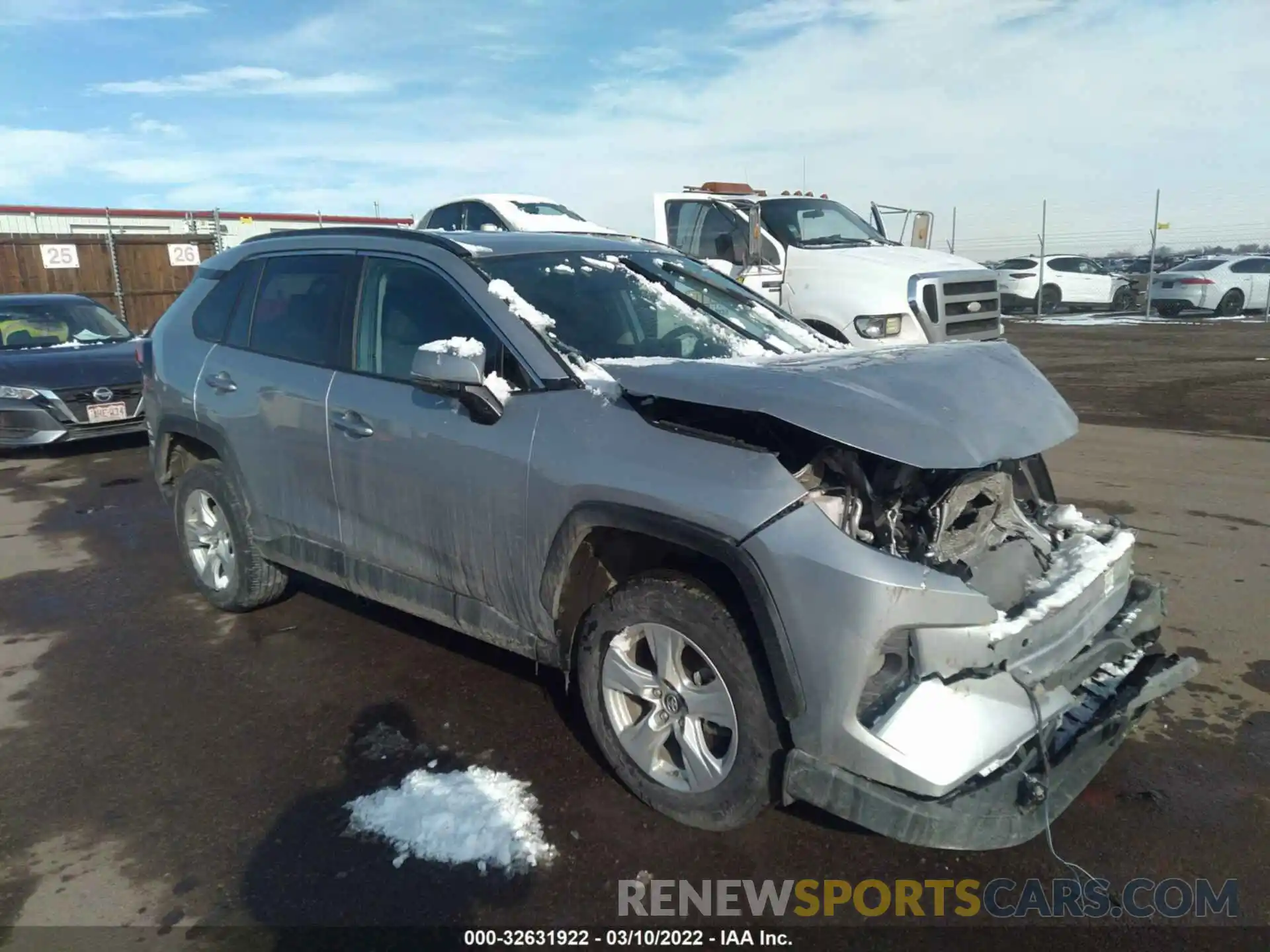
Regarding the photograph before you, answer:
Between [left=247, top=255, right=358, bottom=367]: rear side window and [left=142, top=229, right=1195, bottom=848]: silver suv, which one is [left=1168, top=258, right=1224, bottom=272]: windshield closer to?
[left=142, top=229, right=1195, bottom=848]: silver suv

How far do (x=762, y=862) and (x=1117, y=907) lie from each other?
1012 mm

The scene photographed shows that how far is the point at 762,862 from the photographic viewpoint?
300 centimetres

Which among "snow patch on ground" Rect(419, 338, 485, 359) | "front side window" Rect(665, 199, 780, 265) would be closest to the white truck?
"front side window" Rect(665, 199, 780, 265)

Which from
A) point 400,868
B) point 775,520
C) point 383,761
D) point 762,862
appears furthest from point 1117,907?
point 383,761

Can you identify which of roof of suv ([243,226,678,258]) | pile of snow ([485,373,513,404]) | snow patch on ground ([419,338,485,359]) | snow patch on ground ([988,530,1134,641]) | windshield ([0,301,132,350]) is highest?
roof of suv ([243,226,678,258])

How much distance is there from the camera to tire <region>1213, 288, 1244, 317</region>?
2389 centimetres

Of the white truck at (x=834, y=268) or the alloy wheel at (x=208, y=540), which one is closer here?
the alloy wheel at (x=208, y=540)

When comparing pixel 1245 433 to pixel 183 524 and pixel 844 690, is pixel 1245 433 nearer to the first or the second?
pixel 844 690

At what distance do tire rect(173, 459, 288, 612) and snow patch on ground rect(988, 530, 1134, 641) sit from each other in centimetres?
356

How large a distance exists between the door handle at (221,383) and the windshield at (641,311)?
5.35ft

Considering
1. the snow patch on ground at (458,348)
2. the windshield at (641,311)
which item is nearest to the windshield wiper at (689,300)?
the windshield at (641,311)

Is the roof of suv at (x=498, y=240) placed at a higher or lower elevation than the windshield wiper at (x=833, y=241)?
higher

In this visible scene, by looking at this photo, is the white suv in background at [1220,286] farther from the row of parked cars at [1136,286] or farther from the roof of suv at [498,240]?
the roof of suv at [498,240]

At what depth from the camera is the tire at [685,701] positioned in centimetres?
286
